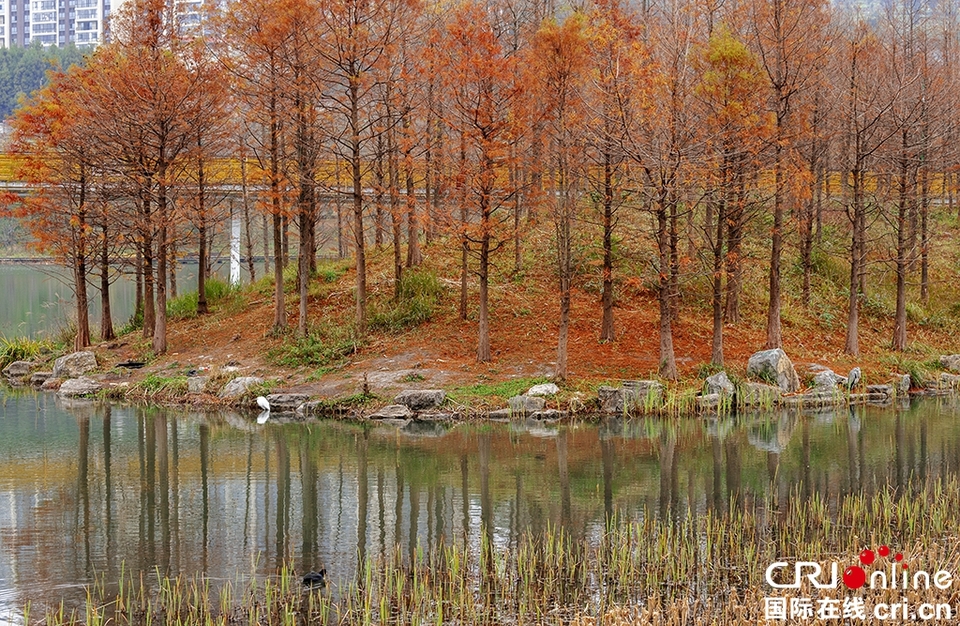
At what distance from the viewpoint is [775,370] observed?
27562 mm

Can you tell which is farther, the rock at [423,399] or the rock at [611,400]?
the rock at [423,399]

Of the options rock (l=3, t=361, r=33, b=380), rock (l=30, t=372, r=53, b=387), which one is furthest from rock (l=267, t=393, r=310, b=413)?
rock (l=3, t=361, r=33, b=380)

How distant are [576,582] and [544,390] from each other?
14.4 metres

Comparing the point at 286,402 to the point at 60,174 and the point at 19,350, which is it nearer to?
the point at 60,174

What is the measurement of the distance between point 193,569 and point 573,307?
21.7 m

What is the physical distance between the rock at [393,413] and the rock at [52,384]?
12.0m

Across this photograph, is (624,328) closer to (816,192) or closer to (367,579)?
(816,192)

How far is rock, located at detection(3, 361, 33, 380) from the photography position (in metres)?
34.9

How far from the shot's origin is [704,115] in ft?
90.4

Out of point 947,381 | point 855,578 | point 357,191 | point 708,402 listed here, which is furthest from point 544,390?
point 855,578

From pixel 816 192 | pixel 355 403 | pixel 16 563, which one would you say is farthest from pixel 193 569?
pixel 816 192

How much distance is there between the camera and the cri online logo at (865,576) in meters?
10.3

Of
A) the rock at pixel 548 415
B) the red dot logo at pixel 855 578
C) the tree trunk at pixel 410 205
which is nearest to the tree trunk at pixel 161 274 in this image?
the tree trunk at pixel 410 205

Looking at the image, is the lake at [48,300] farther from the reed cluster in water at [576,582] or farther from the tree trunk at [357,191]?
the reed cluster in water at [576,582]
